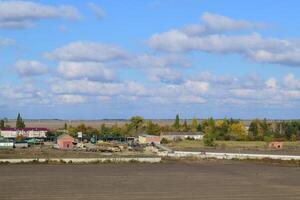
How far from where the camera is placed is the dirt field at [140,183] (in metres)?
29.4

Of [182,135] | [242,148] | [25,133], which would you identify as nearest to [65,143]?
[25,133]

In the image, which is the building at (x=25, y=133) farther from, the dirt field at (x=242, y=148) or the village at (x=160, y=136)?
the dirt field at (x=242, y=148)

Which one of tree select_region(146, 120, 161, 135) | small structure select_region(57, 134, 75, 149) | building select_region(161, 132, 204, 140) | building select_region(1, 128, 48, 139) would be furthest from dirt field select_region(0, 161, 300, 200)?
tree select_region(146, 120, 161, 135)

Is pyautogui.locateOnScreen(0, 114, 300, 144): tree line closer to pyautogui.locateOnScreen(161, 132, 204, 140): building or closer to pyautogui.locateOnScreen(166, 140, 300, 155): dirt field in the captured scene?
pyautogui.locateOnScreen(161, 132, 204, 140): building

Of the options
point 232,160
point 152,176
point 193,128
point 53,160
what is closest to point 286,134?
point 193,128

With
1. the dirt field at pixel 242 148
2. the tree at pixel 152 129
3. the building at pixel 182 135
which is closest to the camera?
the dirt field at pixel 242 148

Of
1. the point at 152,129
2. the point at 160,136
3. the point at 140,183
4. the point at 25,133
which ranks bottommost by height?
the point at 140,183

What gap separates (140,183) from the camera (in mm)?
35531

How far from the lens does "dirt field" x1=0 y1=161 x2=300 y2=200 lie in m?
29.4

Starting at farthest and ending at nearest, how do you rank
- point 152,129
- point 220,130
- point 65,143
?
point 152,129 < point 220,130 < point 65,143

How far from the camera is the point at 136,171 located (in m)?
44.7

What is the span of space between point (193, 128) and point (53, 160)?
4210 inches

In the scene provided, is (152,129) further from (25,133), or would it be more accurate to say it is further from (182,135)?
(25,133)

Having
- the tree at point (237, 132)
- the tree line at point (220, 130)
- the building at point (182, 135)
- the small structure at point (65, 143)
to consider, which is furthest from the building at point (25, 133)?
the tree at point (237, 132)
